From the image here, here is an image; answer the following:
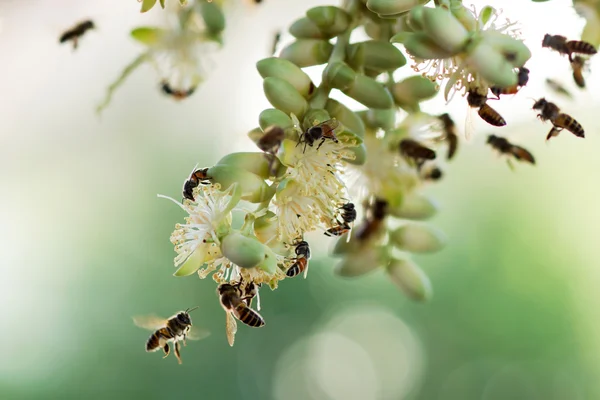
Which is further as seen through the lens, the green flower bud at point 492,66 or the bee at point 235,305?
the bee at point 235,305

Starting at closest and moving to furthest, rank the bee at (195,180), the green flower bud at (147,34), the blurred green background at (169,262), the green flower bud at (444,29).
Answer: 1. the green flower bud at (444,29)
2. the bee at (195,180)
3. the green flower bud at (147,34)
4. the blurred green background at (169,262)

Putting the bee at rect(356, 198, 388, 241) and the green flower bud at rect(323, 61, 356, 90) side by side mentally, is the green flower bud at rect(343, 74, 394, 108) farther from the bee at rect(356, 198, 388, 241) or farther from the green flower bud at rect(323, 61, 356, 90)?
the bee at rect(356, 198, 388, 241)

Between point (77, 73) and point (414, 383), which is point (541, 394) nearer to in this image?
point (414, 383)

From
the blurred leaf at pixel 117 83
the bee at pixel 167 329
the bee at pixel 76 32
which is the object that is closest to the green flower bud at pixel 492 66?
the blurred leaf at pixel 117 83

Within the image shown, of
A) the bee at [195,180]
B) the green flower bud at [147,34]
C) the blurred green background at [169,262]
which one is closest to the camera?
the bee at [195,180]

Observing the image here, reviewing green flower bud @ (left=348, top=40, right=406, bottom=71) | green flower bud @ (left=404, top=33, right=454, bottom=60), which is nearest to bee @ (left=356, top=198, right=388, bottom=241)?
green flower bud @ (left=348, top=40, right=406, bottom=71)

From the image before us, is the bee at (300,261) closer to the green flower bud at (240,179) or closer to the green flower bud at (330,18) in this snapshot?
the green flower bud at (240,179)

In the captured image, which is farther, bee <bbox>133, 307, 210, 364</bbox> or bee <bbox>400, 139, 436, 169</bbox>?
bee <bbox>133, 307, 210, 364</bbox>

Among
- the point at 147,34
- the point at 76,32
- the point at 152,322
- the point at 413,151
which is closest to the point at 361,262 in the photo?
the point at 413,151
